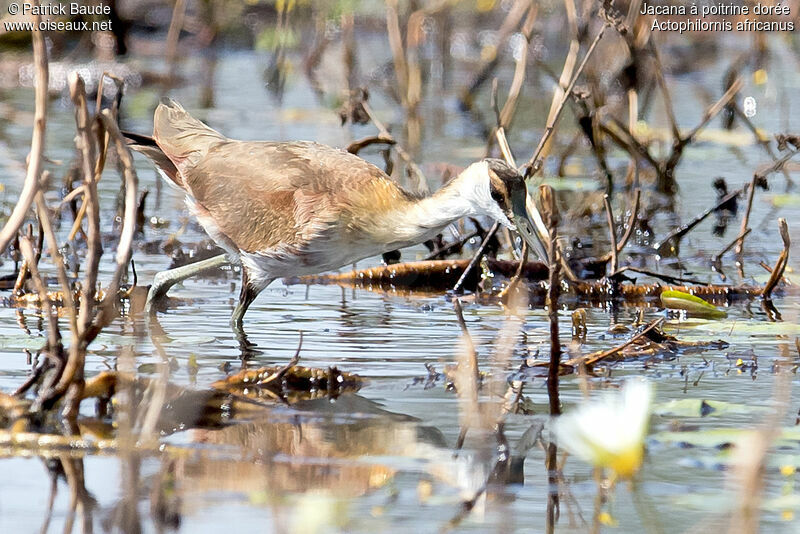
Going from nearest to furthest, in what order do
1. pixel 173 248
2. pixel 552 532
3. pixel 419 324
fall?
pixel 552 532, pixel 419 324, pixel 173 248

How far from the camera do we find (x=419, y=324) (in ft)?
19.2

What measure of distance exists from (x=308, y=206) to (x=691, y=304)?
174 cm

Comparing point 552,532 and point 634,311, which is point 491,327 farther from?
point 552,532

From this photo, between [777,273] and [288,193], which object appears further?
[777,273]

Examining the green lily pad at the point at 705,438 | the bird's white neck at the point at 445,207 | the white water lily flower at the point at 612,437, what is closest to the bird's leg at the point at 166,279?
the bird's white neck at the point at 445,207

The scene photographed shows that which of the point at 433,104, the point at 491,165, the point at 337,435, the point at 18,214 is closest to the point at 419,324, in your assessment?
the point at 491,165

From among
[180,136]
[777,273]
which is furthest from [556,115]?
[180,136]

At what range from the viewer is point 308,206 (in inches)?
225

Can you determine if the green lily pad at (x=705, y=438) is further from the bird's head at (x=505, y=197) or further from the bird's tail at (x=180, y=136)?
the bird's tail at (x=180, y=136)

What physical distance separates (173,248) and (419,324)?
6.77 ft

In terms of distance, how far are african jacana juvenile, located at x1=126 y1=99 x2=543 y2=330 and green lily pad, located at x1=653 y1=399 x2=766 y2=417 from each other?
1257 mm

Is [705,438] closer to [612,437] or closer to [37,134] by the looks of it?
[612,437]

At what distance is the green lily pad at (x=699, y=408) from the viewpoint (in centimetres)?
431

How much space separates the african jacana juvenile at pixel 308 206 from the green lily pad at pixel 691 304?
2.62ft
